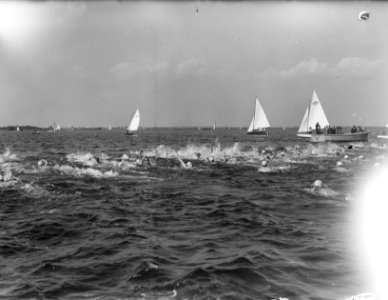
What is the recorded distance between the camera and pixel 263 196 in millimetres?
17766

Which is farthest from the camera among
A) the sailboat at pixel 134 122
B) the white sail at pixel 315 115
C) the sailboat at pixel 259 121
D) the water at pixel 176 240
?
the sailboat at pixel 134 122

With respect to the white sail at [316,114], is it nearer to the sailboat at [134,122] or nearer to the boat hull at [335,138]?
the boat hull at [335,138]

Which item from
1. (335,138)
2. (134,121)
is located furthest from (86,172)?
(134,121)

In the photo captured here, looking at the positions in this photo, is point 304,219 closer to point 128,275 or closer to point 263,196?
point 263,196

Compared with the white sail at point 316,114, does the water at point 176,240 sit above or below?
below

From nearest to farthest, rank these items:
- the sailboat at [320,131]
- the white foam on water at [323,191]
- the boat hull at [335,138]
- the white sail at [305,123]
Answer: the white foam on water at [323,191] < the boat hull at [335,138] < the sailboat at [320,131] < the white sail at [305,123]

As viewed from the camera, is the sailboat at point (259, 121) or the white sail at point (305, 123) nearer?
the white sail at point (305, 123)

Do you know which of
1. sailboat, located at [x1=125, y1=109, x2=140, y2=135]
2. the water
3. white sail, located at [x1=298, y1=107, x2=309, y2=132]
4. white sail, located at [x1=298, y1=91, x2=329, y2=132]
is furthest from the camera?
sailboat, located at [x1=125, y1=109, x2=140, y2=135]

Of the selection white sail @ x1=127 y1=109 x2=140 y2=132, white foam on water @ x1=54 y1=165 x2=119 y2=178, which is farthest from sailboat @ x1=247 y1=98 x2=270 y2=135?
white foam on water @ x1=54 y1=165 x2=119 y2=178

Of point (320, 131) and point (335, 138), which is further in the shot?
point (320, 131)

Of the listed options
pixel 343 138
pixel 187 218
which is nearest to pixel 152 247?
pixel 187 218

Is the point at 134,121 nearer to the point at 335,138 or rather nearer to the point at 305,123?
the point at 305,123

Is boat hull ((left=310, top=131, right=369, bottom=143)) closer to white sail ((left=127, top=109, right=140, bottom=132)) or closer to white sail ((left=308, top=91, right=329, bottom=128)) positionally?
white sail ((left=308, top=91, right=329, bottom=128))

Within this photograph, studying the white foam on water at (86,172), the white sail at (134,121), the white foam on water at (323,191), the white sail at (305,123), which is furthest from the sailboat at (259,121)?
the white foam on water at (323,191)
